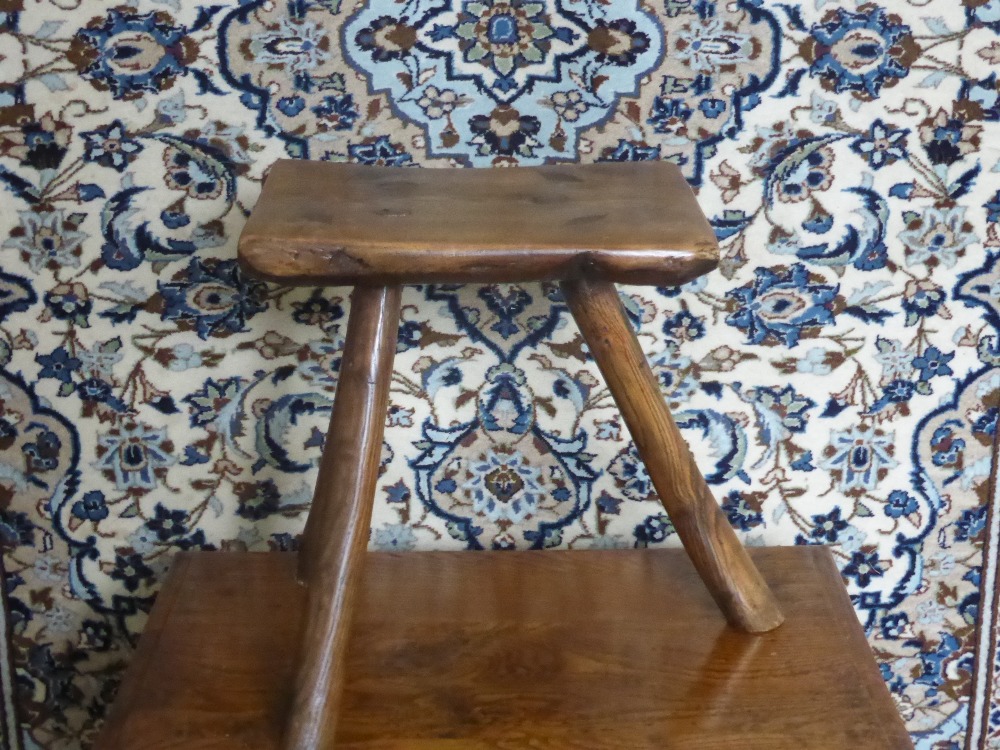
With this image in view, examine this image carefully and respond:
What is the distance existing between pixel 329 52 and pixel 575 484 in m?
0.49

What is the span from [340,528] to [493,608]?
9.1 inches

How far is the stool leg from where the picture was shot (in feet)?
2.60

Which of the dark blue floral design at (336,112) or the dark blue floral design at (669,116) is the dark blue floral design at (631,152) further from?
the dark blue floral design at (336,112)

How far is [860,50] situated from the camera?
0.90 metres

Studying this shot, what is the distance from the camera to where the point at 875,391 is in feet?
3.34

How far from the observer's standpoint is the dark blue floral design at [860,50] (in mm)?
895

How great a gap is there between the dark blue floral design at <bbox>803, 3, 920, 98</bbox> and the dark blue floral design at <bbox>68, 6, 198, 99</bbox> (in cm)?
56

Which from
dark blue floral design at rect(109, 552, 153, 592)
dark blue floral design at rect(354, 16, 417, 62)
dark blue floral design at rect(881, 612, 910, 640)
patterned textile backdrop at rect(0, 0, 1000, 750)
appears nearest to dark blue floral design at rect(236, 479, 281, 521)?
patterned textile backdrop at rect(0, 0, 1000, 750)

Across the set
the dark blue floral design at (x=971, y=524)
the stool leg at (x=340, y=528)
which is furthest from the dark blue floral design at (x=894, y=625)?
the stool leg at (x=340, y=528)

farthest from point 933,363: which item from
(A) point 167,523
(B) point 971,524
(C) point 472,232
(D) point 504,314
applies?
(A) point 167,523

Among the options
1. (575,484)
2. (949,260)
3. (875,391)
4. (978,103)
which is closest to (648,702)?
(575,484)

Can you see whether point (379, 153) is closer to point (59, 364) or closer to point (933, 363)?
point (59, 364)

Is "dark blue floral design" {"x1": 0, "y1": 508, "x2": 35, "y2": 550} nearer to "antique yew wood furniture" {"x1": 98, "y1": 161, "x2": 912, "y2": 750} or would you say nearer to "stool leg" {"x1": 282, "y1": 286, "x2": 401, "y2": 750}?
"antique yew wood furniture" {"x1": 98, "y1": 161, "x2": 912, "y2": 750}

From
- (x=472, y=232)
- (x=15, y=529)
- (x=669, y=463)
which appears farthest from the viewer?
(x=15, y=529)
